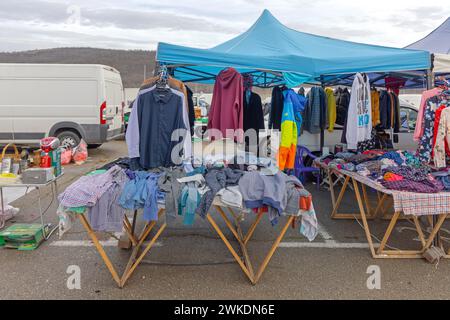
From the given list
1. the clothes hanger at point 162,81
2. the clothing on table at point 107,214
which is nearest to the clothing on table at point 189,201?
the clothing on table at point 107,214

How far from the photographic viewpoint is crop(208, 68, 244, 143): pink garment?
4.40 meters

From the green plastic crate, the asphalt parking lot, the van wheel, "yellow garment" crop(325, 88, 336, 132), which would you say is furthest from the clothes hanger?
the van wheel

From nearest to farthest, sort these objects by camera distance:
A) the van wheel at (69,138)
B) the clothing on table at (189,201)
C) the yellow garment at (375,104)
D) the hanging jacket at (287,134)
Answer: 1. the clothing on table at (189,201)
2. the hanging jacket at (287,134)
3. the yellow garment at (375,104)
4. the van wheel at (69,138)

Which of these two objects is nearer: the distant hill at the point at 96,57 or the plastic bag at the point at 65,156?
the plastic bag at the point at 65,156

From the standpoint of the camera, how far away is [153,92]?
3.85m

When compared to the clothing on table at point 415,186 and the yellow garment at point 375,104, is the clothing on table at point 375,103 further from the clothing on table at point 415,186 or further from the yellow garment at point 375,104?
the clothing on table at point 415,186

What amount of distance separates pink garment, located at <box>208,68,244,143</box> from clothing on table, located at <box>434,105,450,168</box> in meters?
2.25

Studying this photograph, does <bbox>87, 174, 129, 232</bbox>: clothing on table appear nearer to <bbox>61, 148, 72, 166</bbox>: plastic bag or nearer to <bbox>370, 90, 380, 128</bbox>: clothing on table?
<bbox>370, 90, 380, 128</bbox>: clothing on table

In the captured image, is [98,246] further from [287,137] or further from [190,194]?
[287,137]

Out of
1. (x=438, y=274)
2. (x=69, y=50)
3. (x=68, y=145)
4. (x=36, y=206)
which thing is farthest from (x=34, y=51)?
(x=438, y=274)

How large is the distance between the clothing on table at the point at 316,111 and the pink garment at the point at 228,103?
2.97 meters

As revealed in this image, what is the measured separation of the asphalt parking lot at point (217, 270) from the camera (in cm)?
317

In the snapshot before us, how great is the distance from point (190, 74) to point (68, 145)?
17.2 ft

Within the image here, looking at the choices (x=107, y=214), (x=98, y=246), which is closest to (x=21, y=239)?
(x=98, y=246)
